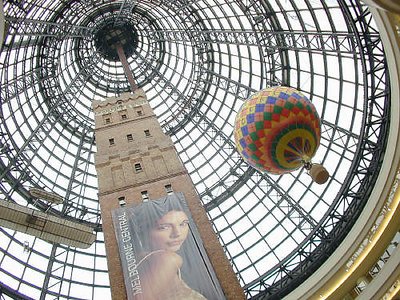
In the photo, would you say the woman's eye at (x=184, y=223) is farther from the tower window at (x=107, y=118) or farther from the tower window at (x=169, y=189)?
the tower window at (x=107, y=118)

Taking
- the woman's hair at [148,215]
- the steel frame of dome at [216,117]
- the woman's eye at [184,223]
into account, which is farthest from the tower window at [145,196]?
the steel frame of dome at [216,117]

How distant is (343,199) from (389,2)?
19046 millimetres

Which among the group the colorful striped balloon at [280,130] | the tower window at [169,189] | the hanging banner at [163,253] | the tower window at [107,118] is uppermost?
the tower window at [107,118]

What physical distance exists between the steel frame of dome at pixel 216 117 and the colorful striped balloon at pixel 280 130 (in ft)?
27.3

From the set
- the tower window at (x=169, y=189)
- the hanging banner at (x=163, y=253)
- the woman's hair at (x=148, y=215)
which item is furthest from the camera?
the tower window at (x=169, y=189)

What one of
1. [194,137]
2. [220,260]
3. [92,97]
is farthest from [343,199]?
[92,97]

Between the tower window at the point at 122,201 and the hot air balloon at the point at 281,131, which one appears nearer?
the hot air balloon at the point at 281,131

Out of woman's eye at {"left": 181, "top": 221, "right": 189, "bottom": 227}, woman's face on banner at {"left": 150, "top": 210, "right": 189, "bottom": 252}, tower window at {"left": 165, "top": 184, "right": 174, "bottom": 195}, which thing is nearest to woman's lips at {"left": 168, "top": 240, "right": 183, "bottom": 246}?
woman's face on banner at {"left": 150, "top": 210, "right": 189, "bottom": 252}

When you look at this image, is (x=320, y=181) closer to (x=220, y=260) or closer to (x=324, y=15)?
(x=220, y=260)

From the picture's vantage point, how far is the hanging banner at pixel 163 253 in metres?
17.6

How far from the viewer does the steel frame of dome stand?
929 inches

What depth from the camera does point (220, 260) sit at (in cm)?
2020

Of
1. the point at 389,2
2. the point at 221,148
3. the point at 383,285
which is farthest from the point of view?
the point at 221,148

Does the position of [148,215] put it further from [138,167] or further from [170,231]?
[138,167]
